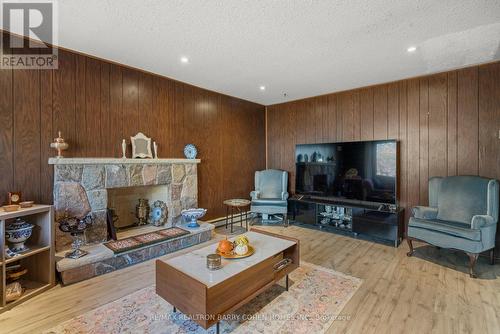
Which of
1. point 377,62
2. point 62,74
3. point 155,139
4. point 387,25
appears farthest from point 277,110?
point 62,74

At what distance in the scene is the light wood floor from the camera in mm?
1791

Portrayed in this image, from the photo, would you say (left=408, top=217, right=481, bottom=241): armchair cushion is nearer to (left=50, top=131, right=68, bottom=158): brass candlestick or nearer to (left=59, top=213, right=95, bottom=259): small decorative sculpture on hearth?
(left=59, top=213, right=95, bottom=259): small decorative sculpture on hearth

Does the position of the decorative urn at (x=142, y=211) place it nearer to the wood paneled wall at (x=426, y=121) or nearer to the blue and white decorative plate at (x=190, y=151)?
the blue and white decorative plate at (x=190, y=151)

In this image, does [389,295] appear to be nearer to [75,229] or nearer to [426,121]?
[426,121]

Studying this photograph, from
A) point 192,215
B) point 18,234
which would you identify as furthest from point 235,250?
point 18,234

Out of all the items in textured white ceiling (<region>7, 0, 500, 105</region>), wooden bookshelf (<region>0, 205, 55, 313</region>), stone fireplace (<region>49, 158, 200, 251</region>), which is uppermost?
textured white ceiling (<region>7, 0, 500, 105</region>)

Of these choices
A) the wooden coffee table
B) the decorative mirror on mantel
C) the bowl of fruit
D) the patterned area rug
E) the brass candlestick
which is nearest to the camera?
the wooden coffee table

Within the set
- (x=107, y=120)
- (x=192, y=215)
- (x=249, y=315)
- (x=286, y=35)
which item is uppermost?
(x=286, y=35)

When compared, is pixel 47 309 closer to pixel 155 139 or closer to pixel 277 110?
pixel 155 139

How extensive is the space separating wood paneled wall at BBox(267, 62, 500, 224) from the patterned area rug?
2.36 metres

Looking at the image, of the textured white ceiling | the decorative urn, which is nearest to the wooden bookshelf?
the decorative urn

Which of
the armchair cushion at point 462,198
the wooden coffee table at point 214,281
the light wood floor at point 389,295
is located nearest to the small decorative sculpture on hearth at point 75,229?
the light wood floor at point 389,295

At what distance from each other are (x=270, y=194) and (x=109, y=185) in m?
2.86

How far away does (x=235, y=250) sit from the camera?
201 cm
